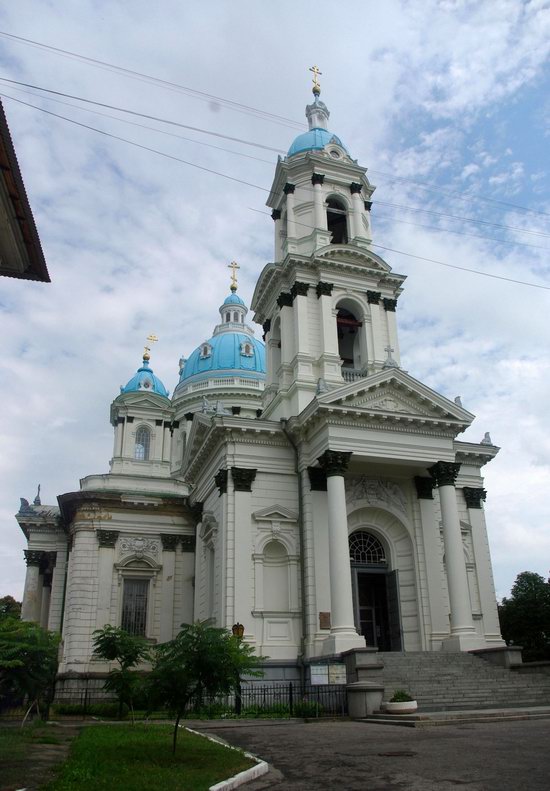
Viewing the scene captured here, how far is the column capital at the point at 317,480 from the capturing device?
26.2m

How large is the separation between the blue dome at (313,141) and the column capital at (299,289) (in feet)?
28.3

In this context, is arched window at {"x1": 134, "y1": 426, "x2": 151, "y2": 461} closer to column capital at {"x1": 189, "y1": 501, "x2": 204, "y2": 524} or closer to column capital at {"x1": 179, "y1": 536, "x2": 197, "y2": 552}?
column capital at {"x1": 179, "y1": 536, "x2": 197, "y2": 552}

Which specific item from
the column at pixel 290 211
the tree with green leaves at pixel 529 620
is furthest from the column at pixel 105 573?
the tree with green leaves at pixel 529 620

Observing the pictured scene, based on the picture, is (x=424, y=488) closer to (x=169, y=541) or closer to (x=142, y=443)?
(x=169, y=541)

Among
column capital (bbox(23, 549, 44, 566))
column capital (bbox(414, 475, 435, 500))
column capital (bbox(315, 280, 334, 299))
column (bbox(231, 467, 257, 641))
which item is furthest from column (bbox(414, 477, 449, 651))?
column capital (bbox(23, 549, 44, 566))

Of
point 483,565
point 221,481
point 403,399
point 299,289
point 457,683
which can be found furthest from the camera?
point 299,289

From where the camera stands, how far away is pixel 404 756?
34.9ft

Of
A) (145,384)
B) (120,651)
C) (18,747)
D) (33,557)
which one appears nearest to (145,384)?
(145,384)

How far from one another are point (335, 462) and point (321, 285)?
31.9 ft

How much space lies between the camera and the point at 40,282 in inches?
462

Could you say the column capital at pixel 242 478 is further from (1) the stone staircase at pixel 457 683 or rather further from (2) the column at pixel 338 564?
(1) the stone staircase at pixel 457 683

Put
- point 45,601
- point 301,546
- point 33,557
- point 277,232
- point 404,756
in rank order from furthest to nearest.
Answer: point 45,601 < point 33,557 < point 277,232 < point 301,546 < point 404,756

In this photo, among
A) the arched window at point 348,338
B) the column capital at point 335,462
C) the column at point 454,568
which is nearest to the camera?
the column at point 454,568

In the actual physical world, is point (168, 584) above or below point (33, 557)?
below
